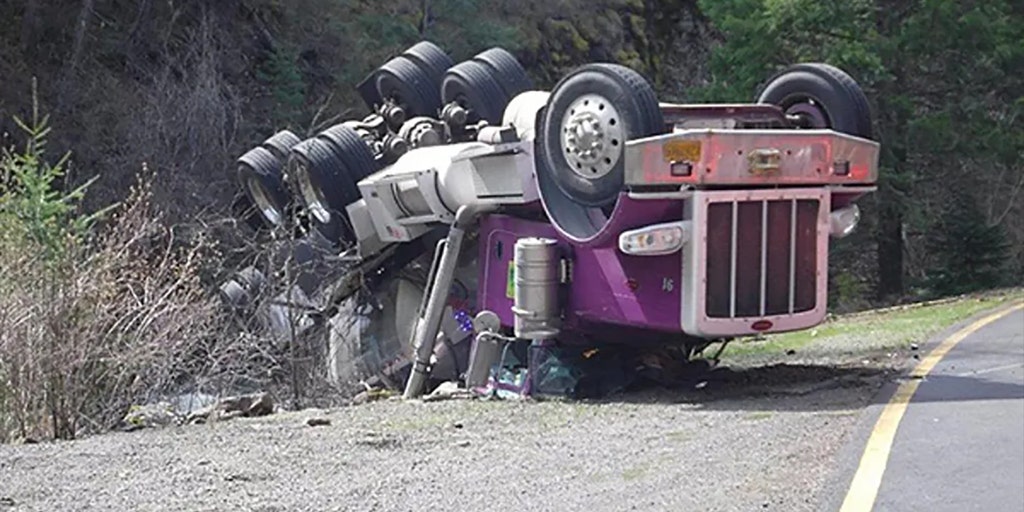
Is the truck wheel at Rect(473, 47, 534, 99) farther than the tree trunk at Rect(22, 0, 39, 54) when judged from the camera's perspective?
No

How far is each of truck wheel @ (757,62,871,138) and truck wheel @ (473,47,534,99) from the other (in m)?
2.62

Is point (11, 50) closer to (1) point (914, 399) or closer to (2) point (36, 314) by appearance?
(2) point (36, 314)

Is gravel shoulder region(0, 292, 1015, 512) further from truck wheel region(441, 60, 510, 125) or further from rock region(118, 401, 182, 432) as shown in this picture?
truck wheel region(441, 60, 510, 125)

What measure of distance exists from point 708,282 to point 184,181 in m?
11.4

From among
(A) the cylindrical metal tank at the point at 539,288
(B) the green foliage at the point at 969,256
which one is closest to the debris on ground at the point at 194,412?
(A) the cylindrical metal tank at the point at 539,288

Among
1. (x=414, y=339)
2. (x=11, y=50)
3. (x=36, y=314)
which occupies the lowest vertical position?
(x=414, y=339)

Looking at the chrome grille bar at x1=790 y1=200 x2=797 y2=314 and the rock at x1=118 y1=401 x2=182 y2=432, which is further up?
the chrome grille bar at x1=790 y1=200 x2=797 y2=314

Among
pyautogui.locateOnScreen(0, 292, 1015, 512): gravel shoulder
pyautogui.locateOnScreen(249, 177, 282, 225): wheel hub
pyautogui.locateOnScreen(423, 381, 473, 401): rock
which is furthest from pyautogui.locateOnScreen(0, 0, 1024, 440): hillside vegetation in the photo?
pyautogui.locateOnScreen(0, 292, 1015, 512): gravel shoulder

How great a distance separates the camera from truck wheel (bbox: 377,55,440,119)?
13.3 metres

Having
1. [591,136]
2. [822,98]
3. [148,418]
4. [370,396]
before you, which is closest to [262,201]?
[370,396]

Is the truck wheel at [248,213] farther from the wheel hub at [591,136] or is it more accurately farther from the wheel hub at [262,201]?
the wheel hub at [591,136]

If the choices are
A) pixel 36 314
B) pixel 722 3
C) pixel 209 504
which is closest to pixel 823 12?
pixel 722 3

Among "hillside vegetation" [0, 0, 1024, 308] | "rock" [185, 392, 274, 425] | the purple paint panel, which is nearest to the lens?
the purple paint panel

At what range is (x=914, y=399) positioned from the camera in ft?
28.1
